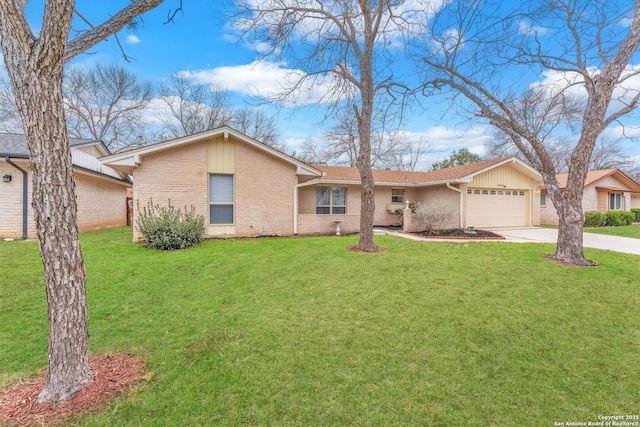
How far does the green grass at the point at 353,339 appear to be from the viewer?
234cm

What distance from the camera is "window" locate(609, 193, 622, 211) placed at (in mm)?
19922

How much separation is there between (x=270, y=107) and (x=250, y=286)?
575 cm

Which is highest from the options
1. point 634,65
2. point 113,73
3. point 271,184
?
point 113,73

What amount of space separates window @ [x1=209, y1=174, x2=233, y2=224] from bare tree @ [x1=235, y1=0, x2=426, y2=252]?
3.64 metres

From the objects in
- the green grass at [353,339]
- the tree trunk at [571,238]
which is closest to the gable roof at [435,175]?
the tree trunk at [571,238]

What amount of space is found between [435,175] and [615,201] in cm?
1525

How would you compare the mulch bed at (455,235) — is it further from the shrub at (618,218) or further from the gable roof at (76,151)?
the gable roof at (76,151)

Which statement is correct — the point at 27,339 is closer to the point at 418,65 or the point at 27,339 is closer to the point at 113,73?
the point at 418,65

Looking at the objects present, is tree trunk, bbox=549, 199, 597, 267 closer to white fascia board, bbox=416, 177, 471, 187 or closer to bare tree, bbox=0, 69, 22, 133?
white fascia board, bbox=416, 177, 471, 187

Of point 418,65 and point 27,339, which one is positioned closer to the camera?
point 27,339

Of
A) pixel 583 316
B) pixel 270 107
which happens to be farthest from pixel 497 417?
pixel 270 107

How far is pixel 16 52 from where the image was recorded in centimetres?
228

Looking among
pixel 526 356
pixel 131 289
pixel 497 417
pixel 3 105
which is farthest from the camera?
pixel 3 105

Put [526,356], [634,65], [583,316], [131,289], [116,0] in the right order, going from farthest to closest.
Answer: [634,65]
[131,289]
[583,316]
[116,0]
[526,356]
